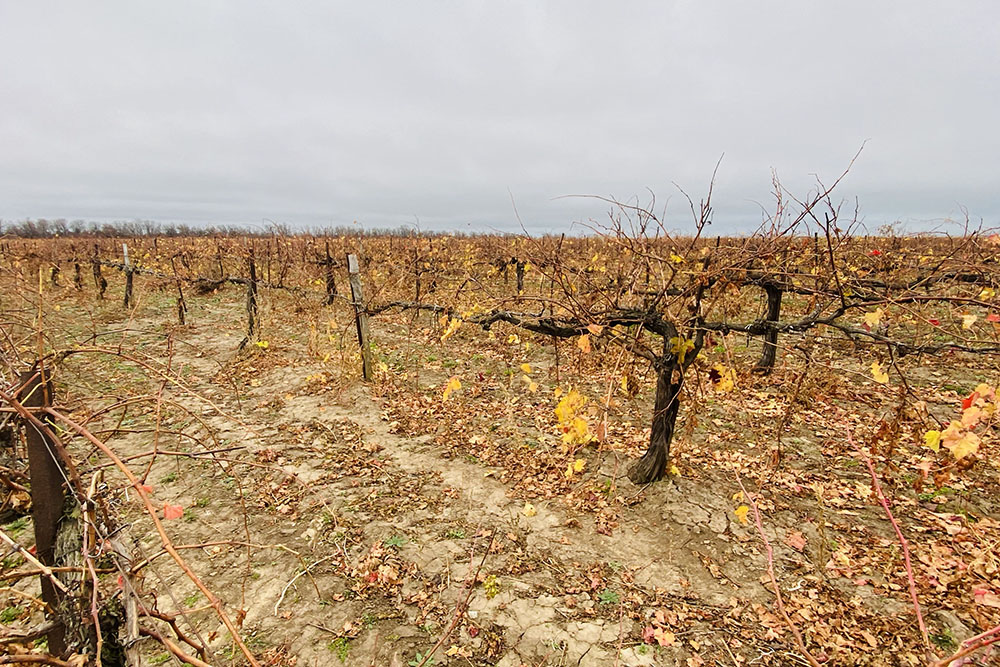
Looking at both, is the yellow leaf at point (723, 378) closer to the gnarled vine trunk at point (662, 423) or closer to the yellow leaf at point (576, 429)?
the gnarled vine trunk at point (662, 423)

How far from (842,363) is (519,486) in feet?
24.2

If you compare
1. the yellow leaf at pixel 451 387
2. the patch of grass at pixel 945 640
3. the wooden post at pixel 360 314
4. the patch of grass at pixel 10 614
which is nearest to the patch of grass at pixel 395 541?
the yellow leaf at pixel 451 387

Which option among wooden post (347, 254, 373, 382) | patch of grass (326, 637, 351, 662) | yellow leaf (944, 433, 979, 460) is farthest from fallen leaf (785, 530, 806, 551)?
wooden post (347, 254, 373, 382)

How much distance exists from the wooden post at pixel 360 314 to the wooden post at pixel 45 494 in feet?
19.3

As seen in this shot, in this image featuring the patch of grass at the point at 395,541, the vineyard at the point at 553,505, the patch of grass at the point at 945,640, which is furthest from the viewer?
the patch of grass at the point at 395,541

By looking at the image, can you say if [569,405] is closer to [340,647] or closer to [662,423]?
[662,423]

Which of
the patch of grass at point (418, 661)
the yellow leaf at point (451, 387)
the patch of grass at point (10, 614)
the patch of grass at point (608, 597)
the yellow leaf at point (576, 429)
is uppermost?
the yellow leaf at point (576, 429)

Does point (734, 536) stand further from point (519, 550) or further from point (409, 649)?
point (409, 649)

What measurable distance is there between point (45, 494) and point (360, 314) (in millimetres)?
6069

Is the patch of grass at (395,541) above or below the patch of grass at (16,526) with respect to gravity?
above

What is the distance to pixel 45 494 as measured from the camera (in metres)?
1.64

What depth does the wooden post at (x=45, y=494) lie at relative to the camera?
1567 mm

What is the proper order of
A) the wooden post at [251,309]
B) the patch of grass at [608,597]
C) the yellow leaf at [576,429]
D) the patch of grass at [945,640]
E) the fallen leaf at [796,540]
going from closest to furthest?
the patch of grass at [945,640]
the patch of grass at [608,597]
the yellow leaf at [576,429]
the fallen leaf at [796,540]
the wooden post at [251,309]

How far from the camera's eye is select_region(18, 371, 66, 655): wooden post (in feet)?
5.14
